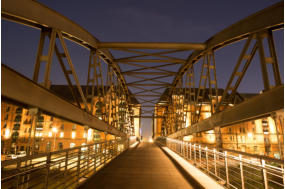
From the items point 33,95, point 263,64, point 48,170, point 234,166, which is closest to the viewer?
point 48,170

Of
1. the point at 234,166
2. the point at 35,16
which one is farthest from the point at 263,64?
the point at 35,16

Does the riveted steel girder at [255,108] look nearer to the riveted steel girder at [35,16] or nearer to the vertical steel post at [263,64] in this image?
the vertical steel post at [263,64]

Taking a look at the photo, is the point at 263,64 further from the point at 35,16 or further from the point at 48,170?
the point at 35,16

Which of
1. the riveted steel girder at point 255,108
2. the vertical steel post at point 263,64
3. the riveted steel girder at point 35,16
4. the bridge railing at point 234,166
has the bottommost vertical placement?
the bridge railing at point 234,166

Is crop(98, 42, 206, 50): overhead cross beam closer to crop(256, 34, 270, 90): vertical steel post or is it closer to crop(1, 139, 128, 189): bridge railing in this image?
crop(256, 34, 270, 90): vertical steel post

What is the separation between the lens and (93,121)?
8016mm

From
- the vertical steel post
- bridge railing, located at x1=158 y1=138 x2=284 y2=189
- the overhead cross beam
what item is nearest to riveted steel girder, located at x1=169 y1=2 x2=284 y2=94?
the vertical steel post

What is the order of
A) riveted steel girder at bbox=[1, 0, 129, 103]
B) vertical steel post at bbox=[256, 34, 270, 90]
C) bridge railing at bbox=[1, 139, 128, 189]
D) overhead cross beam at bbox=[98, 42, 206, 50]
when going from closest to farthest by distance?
bridge railing at bbox=[1, 139, 128, 189]
riveted steel girder at bbox=[1, 0, 129, 103]
vertical steel post at bbox=[256, 34, 270, 90]
overhead cross beam at bbox=[98, 42, 206, 50]

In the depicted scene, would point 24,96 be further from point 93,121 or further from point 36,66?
point 93,121

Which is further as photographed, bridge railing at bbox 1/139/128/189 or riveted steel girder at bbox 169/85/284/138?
riveted steel girder at bbox 169/85/284/138

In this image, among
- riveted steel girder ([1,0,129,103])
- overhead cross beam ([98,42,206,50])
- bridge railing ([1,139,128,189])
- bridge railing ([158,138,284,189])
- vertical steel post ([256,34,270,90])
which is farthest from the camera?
overhead cross beam ([98,42,206,50])

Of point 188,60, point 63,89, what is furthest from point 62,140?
point 188,60

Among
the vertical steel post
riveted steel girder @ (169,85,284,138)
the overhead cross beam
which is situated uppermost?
the overhead cross beam

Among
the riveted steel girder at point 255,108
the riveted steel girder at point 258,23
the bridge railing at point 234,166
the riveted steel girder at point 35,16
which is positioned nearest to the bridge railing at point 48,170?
the riveted steel girder at point 35,16
